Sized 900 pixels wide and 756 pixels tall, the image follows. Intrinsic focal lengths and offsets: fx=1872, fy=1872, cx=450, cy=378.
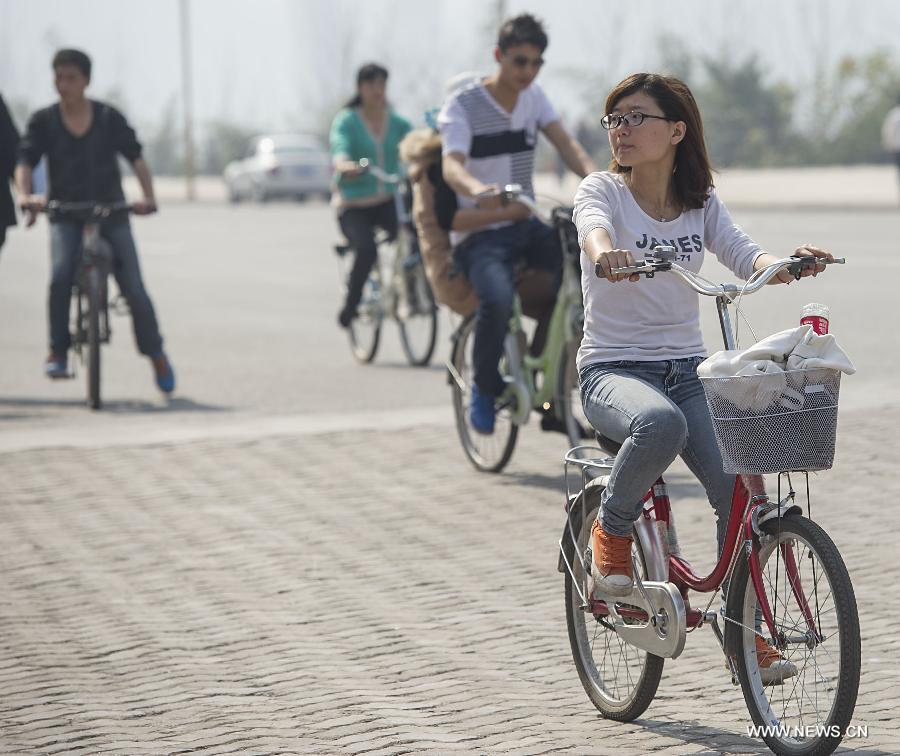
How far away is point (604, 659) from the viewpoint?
17.2ft

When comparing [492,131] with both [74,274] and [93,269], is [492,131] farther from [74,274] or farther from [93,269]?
[74,274]

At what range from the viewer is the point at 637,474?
15.5 feet

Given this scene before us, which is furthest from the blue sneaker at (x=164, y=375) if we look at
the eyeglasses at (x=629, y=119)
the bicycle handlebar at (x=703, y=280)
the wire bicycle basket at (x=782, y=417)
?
the wire bicycle basket at (x=782, y=417)

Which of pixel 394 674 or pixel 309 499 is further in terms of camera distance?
pixel 309 499

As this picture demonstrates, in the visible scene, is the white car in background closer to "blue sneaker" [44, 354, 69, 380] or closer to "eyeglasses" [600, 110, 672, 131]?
"blue sneaker" [44, 354, 69, 380]

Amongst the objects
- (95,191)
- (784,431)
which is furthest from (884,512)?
(95,191)

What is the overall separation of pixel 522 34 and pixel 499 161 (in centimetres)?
61

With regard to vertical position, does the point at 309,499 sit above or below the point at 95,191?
below

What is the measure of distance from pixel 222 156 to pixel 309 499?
2346 inches

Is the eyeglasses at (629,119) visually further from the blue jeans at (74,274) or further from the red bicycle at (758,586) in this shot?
the blue jeans at (74,274)

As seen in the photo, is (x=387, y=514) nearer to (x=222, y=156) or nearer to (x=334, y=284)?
(x=334, y=284)

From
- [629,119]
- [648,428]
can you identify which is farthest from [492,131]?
[648,428]

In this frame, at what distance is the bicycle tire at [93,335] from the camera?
431 inches

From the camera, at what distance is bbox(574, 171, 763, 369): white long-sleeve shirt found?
16.3ft
